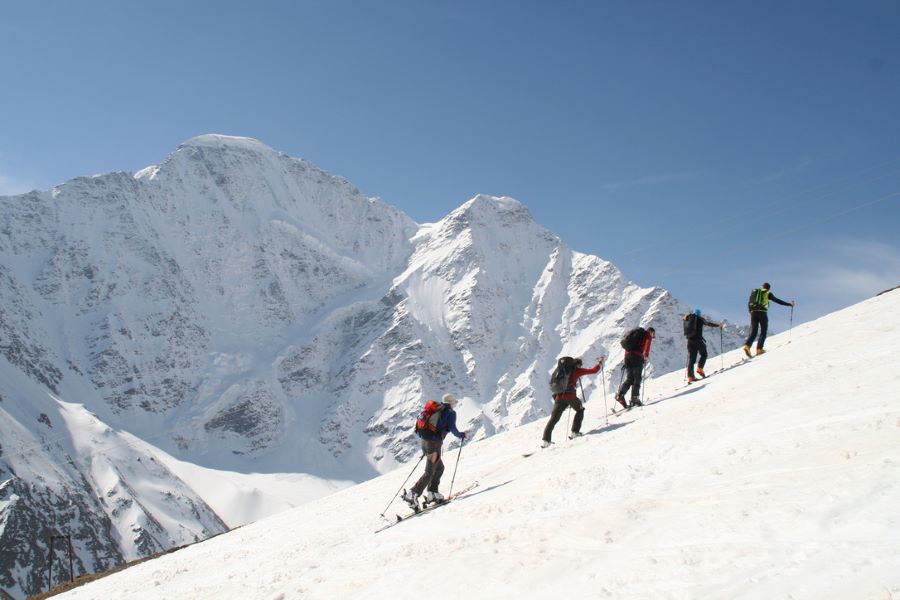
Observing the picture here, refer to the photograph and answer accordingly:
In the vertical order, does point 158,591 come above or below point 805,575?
below

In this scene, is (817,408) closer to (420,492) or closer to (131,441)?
(420,492)

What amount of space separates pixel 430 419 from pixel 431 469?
1010 millimetres

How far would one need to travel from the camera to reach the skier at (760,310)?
22828mm

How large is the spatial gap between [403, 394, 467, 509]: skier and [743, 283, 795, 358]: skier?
11641 mm

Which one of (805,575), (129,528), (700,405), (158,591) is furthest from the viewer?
(129,528)

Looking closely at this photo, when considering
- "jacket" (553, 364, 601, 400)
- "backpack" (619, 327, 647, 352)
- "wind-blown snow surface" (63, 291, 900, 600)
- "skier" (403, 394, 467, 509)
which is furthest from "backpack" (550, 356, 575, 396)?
"skier" (403, 394, 467, 509)

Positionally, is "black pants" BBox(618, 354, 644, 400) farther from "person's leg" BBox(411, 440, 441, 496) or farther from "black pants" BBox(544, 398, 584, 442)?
"person's leg" BBox(411, 440, 441, 496)

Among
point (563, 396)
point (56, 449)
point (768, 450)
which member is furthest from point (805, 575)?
point (56, 449)

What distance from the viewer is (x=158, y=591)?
14.9 m

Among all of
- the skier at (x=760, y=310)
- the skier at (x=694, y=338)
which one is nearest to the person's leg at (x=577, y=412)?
the skier at (x=694, y=338)

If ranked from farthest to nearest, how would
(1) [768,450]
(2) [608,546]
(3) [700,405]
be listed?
(3) [700,405]
(1) [768,450]
(2) [608,546]

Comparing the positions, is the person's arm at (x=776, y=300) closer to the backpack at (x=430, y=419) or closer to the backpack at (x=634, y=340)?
the backpack at (x=634, y=340)

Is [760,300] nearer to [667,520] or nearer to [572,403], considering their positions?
[572,403]

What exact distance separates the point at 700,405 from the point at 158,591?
11977 mm
